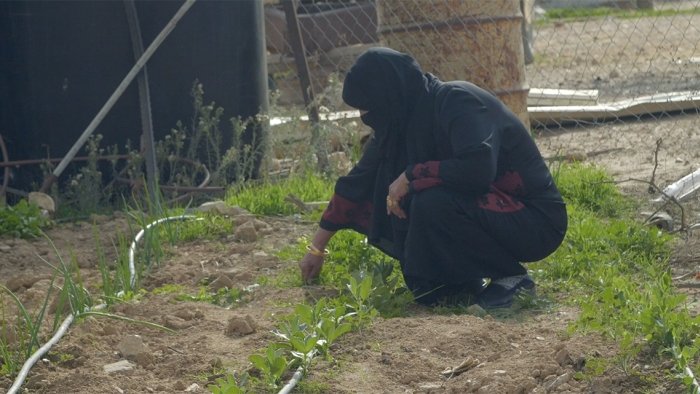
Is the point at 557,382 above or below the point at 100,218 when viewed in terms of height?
above

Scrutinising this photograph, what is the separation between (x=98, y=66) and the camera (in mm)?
6715

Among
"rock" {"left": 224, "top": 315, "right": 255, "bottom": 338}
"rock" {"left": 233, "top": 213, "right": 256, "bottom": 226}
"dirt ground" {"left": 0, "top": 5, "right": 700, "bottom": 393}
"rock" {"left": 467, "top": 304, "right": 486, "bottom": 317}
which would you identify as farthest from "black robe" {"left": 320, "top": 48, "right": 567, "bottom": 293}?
"rock" {"left": 233, "top": 213, "right": 256, "bottom": 226}

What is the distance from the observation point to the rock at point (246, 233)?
5.68 metres

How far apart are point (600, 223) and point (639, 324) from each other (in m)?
2.14

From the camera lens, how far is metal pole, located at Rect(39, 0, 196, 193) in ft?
20.4

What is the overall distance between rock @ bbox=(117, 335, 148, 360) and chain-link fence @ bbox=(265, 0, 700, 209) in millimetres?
2757

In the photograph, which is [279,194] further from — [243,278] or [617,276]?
[617,276]

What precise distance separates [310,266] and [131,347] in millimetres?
1162

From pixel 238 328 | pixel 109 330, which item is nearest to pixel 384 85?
pixel 238 328

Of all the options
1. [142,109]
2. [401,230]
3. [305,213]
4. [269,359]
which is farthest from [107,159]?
[269,359]

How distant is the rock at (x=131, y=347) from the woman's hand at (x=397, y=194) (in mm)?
1126

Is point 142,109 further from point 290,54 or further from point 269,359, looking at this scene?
point 290,54

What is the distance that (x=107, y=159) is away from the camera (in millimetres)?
6664

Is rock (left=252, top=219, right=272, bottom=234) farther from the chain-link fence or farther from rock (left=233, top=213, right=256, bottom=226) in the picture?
the chain-link fence
